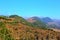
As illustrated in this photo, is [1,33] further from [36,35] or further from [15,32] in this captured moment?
[36,35]

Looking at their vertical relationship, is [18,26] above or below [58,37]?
above

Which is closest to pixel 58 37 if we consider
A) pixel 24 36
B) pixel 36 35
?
pixel 36 35

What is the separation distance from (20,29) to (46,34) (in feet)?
15.5

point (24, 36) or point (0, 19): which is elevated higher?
point (0, 19)

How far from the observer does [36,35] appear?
112 feet

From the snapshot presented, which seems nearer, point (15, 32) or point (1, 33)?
point (1, 33)

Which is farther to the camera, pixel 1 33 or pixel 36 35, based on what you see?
pixel 36 35

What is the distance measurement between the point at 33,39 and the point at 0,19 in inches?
289

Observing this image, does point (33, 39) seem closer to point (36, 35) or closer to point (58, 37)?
point (36, 35)

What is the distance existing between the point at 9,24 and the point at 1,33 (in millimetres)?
5204

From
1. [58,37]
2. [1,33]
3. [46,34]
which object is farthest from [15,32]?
[58,37]

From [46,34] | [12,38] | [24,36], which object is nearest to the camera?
[12,38]

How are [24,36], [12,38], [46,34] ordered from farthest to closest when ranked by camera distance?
[46,34] < [24,36] < [12,38]

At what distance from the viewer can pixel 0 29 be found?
3120 cm
